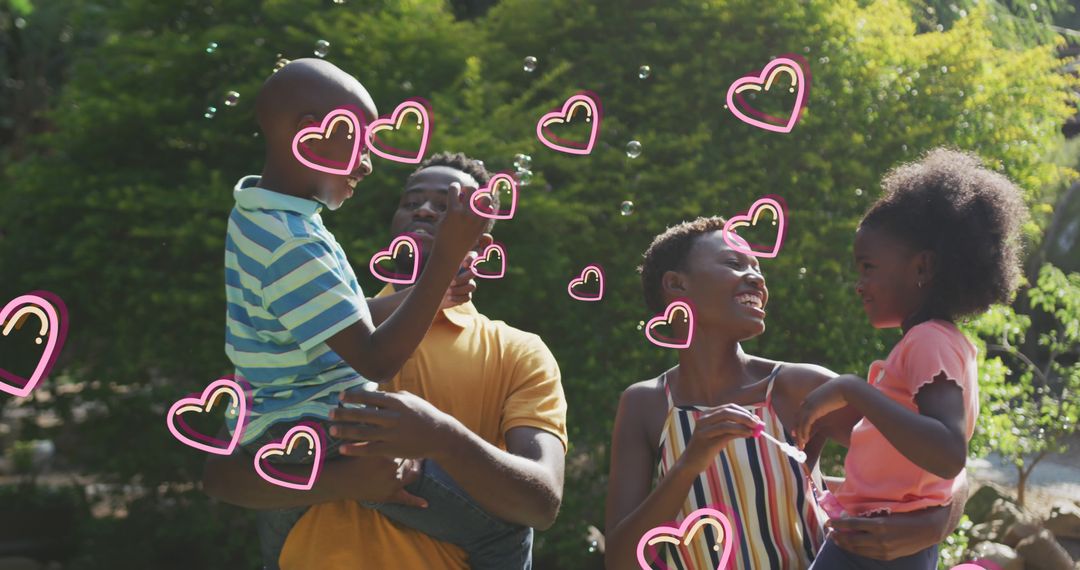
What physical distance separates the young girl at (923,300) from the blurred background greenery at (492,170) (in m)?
2.73

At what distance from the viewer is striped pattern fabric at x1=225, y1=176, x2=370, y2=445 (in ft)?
6.93

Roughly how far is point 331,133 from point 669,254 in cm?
Result: 99

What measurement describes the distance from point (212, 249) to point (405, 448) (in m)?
3.36

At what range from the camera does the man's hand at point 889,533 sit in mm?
2309

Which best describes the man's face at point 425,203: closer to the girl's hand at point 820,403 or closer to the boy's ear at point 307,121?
the boy's ear at point 307,121

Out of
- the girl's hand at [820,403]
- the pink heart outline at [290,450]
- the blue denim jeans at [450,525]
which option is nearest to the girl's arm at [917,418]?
the girl's hand at [820,403]

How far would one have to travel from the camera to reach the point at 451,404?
2.68 meters

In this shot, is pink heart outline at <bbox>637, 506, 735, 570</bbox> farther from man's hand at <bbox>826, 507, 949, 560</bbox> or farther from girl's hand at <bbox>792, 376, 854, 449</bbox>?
girl's hand at <bbox>792, 376, 854, 449</bbox>

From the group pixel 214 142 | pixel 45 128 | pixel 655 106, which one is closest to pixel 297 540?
pixel 214 142

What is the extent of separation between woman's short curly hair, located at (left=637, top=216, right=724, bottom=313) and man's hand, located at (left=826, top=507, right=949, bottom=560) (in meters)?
0.76

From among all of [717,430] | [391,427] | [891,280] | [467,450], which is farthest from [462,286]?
[891,280]

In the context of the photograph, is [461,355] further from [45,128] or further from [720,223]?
[45,128]

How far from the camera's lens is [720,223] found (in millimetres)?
2914

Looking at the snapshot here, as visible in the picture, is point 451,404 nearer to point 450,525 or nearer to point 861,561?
point 450,525
